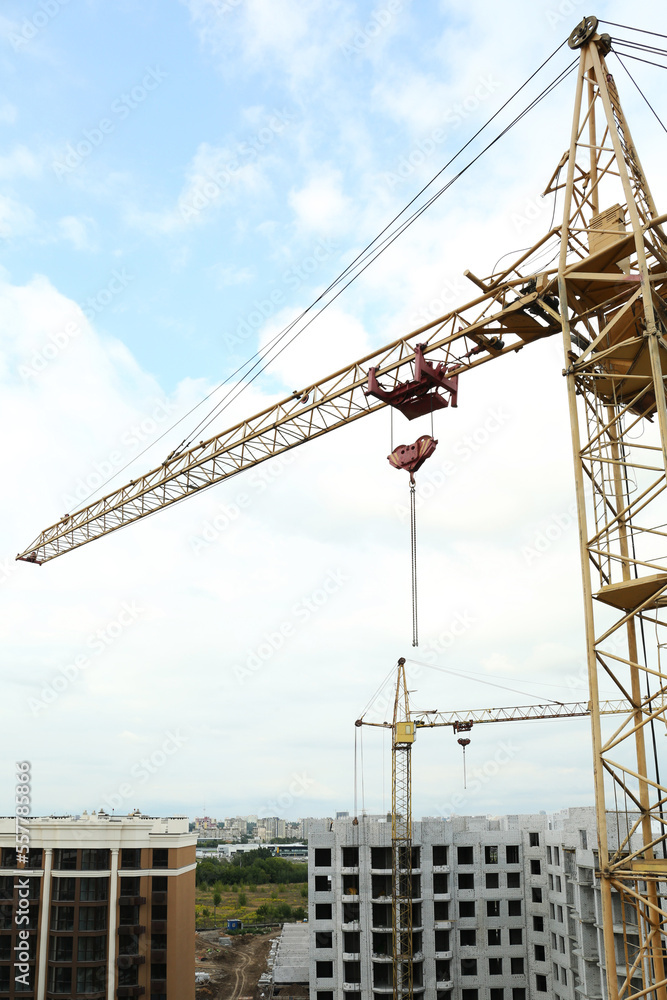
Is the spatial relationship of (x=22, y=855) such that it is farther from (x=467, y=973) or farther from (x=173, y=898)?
(x=467, y=973)

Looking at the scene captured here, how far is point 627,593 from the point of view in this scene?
39.3 feet

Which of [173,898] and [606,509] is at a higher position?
[606,509]

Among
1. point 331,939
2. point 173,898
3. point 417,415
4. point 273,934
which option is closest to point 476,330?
point 417,415

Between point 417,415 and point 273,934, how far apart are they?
234 ft

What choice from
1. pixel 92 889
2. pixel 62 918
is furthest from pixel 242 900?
pixel 92 889

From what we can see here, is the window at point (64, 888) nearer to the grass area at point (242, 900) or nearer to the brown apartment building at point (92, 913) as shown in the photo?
the brown apartment building at point (92, 913)

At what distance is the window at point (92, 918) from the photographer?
31516 millimetres

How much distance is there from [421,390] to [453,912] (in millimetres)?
28078

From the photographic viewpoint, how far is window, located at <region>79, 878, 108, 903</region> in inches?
1248

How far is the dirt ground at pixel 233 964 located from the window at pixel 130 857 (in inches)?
1022

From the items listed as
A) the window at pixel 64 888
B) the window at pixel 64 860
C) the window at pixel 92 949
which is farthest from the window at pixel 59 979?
the window at pixel 64 860

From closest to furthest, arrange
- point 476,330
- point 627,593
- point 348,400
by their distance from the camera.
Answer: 1. point 627,593
2. point 476,330
3. point 348,400

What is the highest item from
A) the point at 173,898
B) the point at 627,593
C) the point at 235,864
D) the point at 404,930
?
the point at 627,593

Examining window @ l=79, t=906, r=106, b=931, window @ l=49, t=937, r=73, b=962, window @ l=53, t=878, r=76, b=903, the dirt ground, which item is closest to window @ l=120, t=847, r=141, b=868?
window @ l=79, t=906, r=106, b=931
